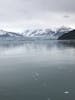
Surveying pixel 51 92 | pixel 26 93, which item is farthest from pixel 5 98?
pixel 51 92

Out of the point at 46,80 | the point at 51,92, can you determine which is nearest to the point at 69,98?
the point at 51,92

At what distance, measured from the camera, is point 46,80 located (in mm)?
10406

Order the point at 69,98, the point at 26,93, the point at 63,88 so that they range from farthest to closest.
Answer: the point at 63,88
the point at 26,93
the point at 69,98

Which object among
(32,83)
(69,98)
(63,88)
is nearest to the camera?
(69,98)

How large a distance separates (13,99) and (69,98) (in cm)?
230

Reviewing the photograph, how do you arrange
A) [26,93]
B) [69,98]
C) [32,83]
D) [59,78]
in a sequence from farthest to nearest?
[59,78]
[32,83]
[26,93]
[69,98]

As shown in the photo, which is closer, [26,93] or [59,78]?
[26,93]

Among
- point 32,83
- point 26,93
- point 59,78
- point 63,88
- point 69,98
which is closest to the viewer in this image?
point 69,98

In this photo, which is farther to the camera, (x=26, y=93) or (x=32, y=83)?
(x=32, y=83)

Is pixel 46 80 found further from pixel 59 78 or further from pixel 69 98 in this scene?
pixel 69 98

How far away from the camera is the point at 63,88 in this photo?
29.3 feet

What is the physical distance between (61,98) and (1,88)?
305 cm

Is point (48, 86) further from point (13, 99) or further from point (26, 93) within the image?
point (13, 99)

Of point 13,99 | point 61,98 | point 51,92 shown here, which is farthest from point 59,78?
point 13,99
